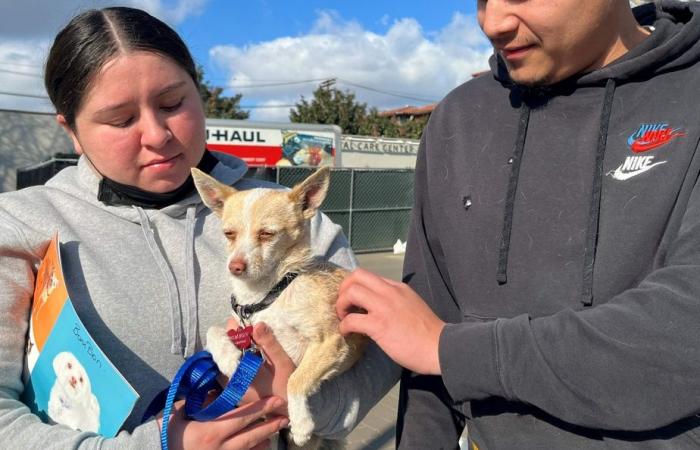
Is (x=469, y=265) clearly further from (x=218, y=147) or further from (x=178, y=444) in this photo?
(x=218, y=147)

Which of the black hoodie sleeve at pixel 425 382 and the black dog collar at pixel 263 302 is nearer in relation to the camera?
the black hoodie sleeve at pixel 425 382

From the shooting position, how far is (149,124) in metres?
2.02

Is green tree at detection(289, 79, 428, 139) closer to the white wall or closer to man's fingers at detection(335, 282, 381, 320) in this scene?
the white wall

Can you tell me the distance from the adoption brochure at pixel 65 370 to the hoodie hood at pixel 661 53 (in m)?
1.71

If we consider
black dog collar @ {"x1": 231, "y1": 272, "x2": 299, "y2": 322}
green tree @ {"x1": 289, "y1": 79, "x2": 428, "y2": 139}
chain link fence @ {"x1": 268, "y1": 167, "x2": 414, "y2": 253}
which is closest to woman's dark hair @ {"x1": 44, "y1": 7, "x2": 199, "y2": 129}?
black dog collar @ {"x1": 231, "y1": 272, "x2": 299, "y2": 322}

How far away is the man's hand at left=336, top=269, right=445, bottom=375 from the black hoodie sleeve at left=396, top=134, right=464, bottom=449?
0.42 m

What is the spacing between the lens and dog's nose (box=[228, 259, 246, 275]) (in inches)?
85.9

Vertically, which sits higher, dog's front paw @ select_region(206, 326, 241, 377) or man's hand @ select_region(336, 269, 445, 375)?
man's hand @ select_region(336, 269, 445, 375)

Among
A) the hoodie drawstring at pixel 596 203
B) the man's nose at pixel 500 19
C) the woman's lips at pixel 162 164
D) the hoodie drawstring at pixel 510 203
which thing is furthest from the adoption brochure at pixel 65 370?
the man's nose at pixel 500 19

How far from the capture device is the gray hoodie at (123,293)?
1797 mm

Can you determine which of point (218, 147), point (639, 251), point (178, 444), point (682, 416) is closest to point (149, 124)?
point (178, 444)

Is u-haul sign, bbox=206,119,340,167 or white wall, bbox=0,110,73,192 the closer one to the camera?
white wall, bbox=0,110,73,192

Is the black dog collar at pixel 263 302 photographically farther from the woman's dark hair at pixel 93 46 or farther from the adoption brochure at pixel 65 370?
the woman's dark hair at pixel 93 46

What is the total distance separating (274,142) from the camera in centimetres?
2206
